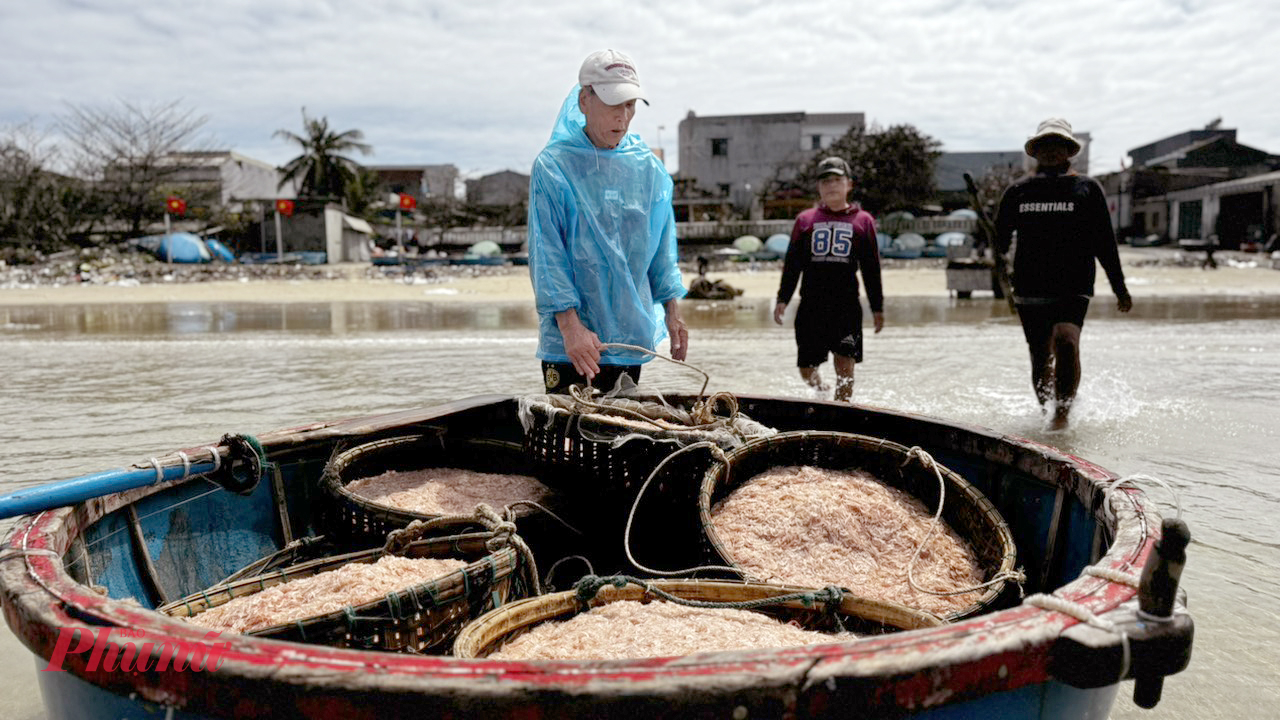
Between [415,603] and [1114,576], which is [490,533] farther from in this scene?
[1114,576]

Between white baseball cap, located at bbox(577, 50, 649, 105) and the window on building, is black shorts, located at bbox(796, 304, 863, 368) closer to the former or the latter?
white baseball cap, located at bbox(577, 50, 649, 105)

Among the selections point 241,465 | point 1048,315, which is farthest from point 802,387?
point 241,465

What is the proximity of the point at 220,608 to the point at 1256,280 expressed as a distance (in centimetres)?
3061

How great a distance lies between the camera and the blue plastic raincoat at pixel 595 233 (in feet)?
10.3

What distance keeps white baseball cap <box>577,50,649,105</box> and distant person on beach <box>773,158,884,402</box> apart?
3.17 m

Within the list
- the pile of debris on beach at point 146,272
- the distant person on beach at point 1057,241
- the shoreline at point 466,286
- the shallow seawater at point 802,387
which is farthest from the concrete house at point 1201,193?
the distant person on beach at point 1057,241

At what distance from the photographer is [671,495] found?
291 cm

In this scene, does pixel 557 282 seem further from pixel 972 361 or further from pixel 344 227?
pixel 344 227

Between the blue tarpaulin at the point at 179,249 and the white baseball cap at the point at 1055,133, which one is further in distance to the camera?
the blue tarpaulin at the point at 179,249

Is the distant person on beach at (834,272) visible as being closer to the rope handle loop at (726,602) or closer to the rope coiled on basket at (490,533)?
the rope coiled on basket at (490,533)

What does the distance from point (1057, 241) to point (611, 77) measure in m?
3.98

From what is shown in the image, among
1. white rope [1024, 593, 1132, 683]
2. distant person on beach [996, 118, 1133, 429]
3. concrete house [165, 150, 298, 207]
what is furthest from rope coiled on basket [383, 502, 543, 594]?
concrete house [165, 150, 298, 207]

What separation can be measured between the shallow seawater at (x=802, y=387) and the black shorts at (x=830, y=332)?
60.3 inches

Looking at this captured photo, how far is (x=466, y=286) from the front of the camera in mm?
27125
